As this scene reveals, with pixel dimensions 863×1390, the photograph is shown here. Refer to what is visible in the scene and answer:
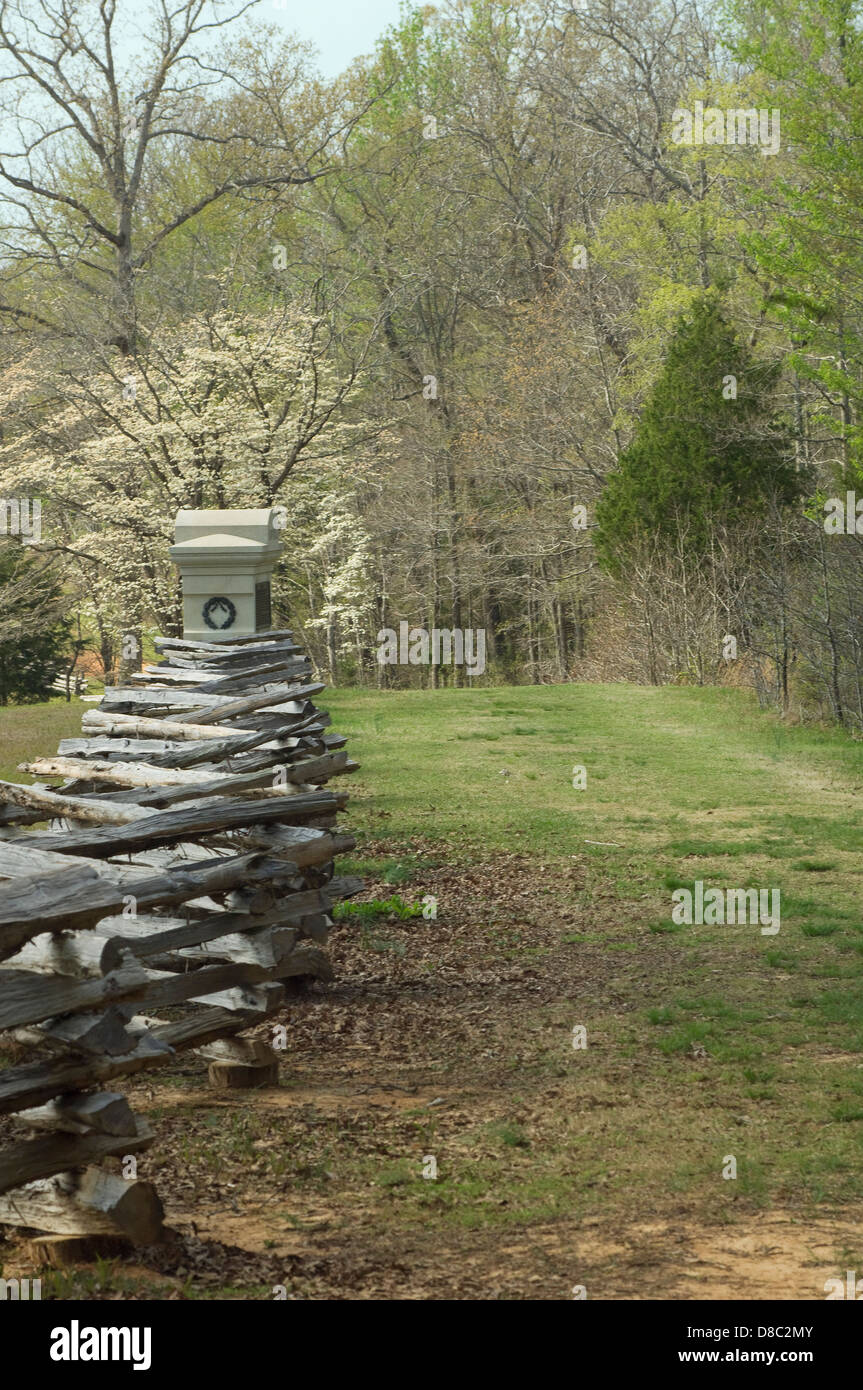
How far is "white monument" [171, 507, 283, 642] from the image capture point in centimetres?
1255

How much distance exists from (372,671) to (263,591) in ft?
75.1

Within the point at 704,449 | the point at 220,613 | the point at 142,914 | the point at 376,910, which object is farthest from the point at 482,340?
the point at 142,914

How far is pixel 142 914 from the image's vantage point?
607cm

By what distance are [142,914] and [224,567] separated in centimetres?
705

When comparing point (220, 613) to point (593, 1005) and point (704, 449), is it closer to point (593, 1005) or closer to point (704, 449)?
point (593, 1005)

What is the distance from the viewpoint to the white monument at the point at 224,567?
12.6 metres

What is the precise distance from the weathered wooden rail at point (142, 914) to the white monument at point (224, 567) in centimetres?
191

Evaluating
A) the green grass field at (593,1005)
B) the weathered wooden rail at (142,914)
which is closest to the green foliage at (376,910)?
the green grass field at (593,1005)

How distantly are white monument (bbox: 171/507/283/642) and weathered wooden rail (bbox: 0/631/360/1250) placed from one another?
1912mm

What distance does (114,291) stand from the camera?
86.4 feet

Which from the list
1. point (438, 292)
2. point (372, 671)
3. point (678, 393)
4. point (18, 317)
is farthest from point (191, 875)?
point (438, 292)

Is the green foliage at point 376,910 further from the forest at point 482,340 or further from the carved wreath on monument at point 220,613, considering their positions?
the forest at point 482,340
